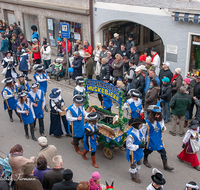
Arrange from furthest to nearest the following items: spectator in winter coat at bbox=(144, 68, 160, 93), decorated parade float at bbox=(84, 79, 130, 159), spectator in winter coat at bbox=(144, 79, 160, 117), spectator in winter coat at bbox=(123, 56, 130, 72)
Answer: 1. spectator in winter coat at bbox=(123, 56, 130, 72)
2. spectator in winter coat at bbox=(144, 68, 160, 93)
3. spectator in winter coat at bbox=(144, 79, 160, 117)
4. decorated parade float at bbox=(84, 79, 130, 159)

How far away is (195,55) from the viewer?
34.4 feet

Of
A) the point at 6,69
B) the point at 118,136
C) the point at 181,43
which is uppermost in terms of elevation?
the point at 181,43

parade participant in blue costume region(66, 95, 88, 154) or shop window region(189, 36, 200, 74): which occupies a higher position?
shop window region(189, 36, 200, 74)

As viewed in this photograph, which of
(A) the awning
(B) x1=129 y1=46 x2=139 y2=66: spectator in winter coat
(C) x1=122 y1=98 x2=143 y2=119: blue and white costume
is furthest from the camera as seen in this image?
(B) x1=129 y1=46 x2=139 y2=66: spectator in winter coat

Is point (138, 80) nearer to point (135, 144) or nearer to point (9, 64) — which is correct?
point (135, 144)

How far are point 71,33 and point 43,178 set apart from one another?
1185 cm

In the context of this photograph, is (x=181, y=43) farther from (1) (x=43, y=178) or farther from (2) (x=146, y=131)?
(1) (x=43, y=178)

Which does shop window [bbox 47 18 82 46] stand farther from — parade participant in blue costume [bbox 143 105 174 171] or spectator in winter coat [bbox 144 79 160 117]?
parade participant in blue costume [bbox 143 105 174 171]

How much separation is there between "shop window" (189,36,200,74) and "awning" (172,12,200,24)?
786 mm

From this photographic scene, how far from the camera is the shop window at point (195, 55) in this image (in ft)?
33.5

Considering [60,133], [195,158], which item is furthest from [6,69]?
[195,158]

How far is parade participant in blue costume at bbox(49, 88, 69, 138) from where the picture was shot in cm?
811

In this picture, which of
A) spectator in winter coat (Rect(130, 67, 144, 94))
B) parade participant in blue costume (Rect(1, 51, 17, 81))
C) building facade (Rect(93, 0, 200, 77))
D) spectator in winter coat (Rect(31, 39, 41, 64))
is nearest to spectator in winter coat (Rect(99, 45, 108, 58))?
building facade (Rect(93, 0, 200, 77))

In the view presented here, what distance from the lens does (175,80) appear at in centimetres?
925
